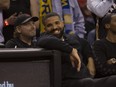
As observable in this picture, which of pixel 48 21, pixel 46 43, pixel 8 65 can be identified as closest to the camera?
pixel 8 65

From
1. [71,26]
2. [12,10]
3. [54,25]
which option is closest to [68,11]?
[71,26]

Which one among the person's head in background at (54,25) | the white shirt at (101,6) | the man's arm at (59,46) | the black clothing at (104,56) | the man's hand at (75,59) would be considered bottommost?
the black clothing at (104,56)

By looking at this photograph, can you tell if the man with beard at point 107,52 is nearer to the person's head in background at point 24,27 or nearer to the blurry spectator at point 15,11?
the person's head in background at point 24,27

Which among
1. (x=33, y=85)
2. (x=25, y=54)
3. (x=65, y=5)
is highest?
(x=65, y=5)

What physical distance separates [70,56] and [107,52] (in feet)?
4.61

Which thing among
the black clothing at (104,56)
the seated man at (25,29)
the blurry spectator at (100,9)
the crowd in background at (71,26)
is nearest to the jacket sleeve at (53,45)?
the crowd in background at (71,26)

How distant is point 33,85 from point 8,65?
24cm

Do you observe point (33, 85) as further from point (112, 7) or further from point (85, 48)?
point (112, 7)

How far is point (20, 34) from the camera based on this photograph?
5238mm

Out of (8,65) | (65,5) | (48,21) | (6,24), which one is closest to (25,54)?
(8,65)

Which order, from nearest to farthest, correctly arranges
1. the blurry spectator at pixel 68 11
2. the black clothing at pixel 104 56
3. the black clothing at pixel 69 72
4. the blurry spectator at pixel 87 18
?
the black clothing at pixel 69 72, the black clothing at pixel 104 56, the blurry spectator at pixel 68 11, the blurry spectator at pixel 87 18

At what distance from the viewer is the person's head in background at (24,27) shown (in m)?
5.20

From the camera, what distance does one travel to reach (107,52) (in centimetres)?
505

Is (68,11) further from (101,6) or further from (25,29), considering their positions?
(25,29)
